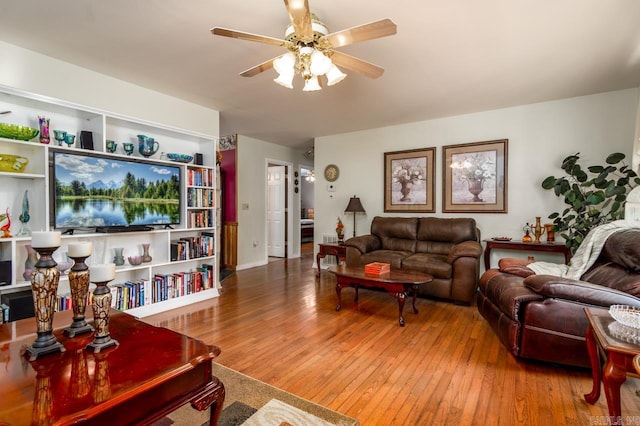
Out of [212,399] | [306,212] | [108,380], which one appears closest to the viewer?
[108,380]

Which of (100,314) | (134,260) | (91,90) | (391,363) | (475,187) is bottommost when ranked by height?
(391,363)

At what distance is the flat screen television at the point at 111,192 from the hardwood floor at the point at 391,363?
111cm

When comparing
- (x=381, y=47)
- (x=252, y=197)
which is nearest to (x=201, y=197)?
(x=252, y=197)

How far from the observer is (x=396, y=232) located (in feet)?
15.4

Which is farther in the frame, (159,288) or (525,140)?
(525,140)

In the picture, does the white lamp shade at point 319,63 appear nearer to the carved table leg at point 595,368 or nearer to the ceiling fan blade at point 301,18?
the ceiling fan blade at point 301,18

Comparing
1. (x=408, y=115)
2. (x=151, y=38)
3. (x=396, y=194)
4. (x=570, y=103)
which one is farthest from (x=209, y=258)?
(x=570, y=103)

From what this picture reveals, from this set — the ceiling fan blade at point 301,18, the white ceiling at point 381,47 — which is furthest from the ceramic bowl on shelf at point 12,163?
the ceiling fan blade at point 301,18

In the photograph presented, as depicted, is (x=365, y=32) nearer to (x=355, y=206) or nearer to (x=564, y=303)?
(x=564, y=303)

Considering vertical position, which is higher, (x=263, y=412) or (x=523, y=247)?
(x=523, y=247)

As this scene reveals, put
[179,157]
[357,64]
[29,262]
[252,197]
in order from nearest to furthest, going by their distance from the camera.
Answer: [357,64] < [29,262] < [179,157] < [252,197]

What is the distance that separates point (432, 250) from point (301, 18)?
3514mm

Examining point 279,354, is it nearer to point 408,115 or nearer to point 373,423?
point 373,423

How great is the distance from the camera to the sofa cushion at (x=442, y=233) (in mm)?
4143
